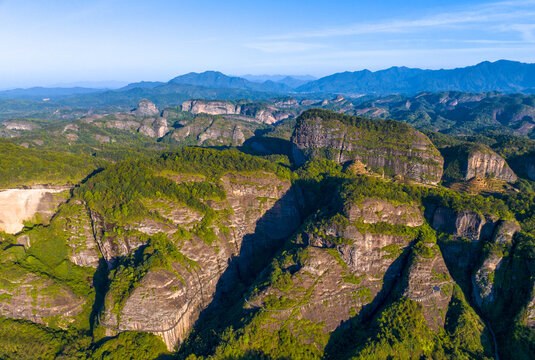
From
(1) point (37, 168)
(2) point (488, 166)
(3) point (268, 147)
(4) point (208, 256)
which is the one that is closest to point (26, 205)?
(1) point (37, 168)

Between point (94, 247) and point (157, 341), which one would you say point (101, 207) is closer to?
point (94, 247)

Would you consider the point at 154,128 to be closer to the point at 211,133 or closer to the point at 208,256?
the point at 211,133

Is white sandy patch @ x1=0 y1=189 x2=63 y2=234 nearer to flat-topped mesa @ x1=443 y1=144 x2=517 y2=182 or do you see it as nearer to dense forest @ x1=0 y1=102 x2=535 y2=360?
dense forest @ x1=0 y1=102 x2=535 y2=360

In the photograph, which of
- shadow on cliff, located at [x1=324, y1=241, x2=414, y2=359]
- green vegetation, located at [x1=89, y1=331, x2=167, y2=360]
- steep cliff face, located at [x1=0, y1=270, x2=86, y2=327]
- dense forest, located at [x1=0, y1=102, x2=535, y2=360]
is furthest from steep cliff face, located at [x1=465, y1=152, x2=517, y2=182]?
steep cliff face, located at [x1=0, y1=270, x2=86, y2=327]

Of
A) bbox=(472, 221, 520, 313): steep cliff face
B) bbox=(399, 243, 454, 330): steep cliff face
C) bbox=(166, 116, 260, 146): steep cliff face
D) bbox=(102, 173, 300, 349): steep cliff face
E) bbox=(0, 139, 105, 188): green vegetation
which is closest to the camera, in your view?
bbox=(399, 243, 454, 330): steep cliff face

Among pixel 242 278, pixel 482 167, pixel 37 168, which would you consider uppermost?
pixel 37 168
